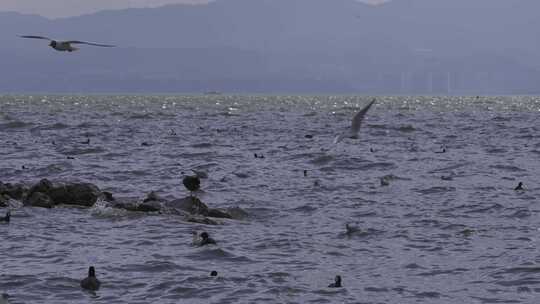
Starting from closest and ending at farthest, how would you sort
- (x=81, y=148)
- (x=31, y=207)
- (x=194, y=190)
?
(x=31, y=207), (x=194, y=190), (x=81, y=148)

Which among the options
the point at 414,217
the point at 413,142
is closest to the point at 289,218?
the point at 414,217

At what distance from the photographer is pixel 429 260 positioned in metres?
20.8

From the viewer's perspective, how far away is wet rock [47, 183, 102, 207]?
2781 cm

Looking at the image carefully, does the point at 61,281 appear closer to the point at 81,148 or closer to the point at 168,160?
the point at 168,160

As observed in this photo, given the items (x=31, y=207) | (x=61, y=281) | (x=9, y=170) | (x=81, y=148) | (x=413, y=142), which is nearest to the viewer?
(x=61, y=281)

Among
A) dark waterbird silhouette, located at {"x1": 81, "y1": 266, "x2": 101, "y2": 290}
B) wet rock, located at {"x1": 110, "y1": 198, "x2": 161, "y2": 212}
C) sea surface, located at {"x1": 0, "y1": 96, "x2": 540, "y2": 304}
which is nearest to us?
dark waterbird silhouette, located at {"x1": 81, "y1": 266, "x2": 101, "y2": 290}

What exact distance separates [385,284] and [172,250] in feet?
18.1

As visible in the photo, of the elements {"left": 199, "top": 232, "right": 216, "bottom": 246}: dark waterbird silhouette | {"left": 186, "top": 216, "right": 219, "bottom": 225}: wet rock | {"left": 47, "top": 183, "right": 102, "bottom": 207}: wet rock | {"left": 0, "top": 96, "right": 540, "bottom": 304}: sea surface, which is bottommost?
{"left": 0, "top": 96, "right": 540, "bottom": 304}: sea surface

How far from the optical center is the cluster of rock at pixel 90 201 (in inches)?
1053

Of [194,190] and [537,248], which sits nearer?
[537,248]

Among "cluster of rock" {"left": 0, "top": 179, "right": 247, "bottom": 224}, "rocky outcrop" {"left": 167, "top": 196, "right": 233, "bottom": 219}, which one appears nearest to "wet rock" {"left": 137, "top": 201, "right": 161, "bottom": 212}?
"cluster of rock" {"left": 0, "top": 179, "right": 247, "bottom": 224}

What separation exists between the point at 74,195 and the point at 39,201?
3.67 ft

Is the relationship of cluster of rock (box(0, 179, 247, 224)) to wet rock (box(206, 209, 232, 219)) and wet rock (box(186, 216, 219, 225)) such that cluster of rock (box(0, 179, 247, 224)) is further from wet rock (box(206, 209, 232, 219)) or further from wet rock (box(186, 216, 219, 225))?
wet rock (box(186, 216, 219, 225))

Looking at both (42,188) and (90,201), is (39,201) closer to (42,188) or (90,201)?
(42,188)
